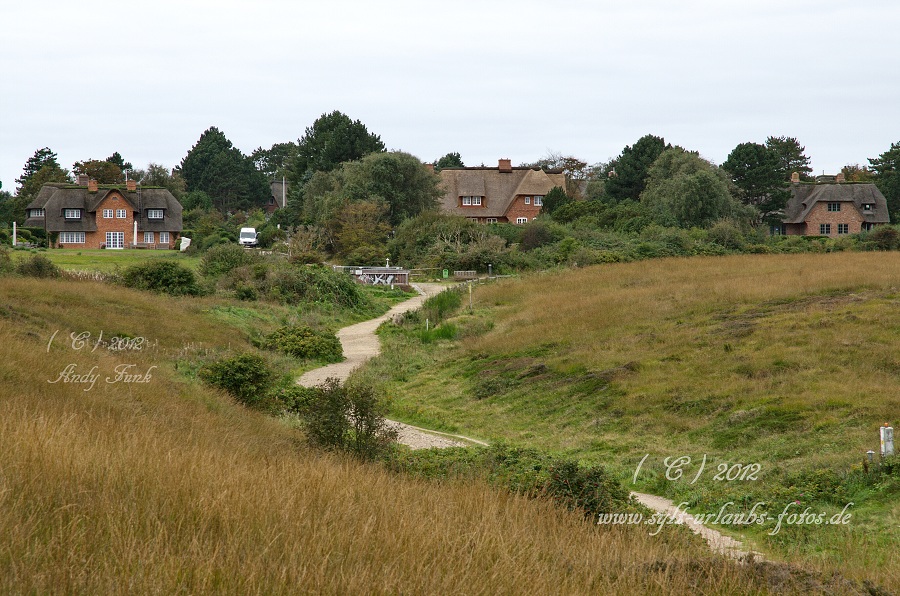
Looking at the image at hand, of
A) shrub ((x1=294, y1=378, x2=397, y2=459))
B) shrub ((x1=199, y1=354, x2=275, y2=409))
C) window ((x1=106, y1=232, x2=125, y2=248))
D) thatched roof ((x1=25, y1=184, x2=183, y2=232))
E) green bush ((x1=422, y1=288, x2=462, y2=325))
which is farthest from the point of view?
window ((x1=106, y1=232, x2=125, y2=248))

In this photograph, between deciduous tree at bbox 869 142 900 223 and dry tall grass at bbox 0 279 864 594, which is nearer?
dry tall grass at bbox 0 279 864 594

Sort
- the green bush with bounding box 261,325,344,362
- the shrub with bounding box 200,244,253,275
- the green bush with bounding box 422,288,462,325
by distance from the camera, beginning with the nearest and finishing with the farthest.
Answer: the green bush with bounding box 261,325,344,362, the green bush with bounding box 422,288,462,325, the shrub with bounding box 200,244,253,275

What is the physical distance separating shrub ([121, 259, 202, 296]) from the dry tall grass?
81.7 feet

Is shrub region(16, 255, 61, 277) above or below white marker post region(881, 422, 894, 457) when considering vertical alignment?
above

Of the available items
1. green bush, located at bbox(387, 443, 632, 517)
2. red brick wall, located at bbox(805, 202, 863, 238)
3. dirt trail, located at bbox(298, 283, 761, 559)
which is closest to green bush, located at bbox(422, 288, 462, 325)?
dirt trail, located at bbox(298, 283, 761, 559)

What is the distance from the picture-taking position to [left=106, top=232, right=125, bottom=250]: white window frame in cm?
7425

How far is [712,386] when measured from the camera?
57.7 feet

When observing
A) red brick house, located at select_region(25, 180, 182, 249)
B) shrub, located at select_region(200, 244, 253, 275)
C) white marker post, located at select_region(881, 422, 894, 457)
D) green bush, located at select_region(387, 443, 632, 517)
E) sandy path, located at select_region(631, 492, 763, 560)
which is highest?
red brick house, located at select_region(25, 180, 182, 249)

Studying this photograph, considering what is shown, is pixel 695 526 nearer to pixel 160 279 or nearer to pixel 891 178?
pixel 160 279

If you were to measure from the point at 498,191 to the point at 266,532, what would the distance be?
80.4 m

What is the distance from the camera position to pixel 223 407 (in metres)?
15.4

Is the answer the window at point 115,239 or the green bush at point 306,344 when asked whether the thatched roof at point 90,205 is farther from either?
the green bush at point 306,344

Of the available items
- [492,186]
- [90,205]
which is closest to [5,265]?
[90,205]

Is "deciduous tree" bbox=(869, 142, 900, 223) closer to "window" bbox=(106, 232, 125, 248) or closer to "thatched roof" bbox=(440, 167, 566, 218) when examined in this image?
"thatched roof" bbox=(440, 167, 566, 218)
